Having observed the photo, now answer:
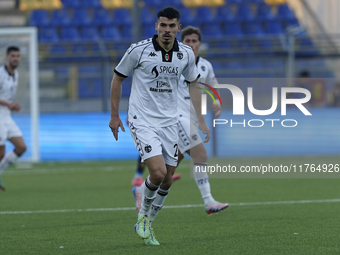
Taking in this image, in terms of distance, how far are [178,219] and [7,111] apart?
188 inches

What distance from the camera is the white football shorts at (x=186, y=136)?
6.95 metres

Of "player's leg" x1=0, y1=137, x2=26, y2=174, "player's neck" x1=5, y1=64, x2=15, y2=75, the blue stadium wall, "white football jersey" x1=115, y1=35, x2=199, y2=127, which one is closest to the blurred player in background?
"white football jersey" x1=115, y1=35, x2=199, y2=127

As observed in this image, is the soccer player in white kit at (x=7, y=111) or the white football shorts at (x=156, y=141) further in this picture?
the soccer player in white kit at (x=7, y=111)

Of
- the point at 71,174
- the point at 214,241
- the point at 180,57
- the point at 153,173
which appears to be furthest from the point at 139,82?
the point at 71,174

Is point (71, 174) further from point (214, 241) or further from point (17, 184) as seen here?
point (214, 241)

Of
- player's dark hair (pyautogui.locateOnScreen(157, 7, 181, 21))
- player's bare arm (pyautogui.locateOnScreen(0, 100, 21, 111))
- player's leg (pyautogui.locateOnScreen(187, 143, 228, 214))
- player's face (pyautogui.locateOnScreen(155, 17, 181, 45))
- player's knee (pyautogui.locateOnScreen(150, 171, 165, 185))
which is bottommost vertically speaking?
player's leg (pyautogui.locateOnScreen(187, 143, 228, 214))

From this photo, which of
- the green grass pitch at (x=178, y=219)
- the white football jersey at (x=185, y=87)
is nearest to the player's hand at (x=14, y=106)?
the green grass pitch at (x=178, y=219)

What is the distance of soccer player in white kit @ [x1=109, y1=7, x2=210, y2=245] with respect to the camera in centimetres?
495

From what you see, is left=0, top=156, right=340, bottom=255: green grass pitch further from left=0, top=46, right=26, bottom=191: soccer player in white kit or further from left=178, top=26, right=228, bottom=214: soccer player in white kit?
left=0, top=46, right=26, bottom=191: soccer player in white kit

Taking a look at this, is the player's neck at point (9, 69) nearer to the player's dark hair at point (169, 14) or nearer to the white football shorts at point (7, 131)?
the white football shorts at point (7, 131)
